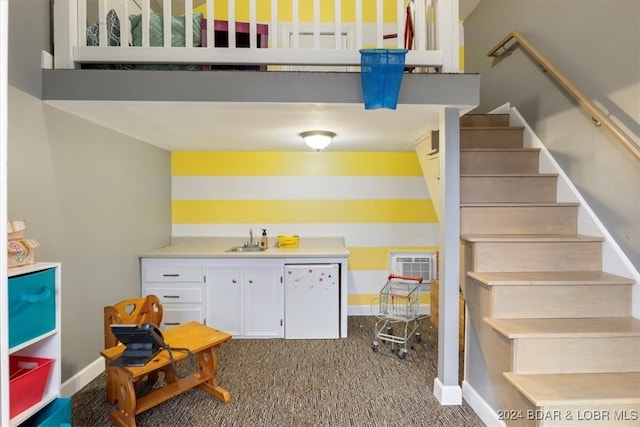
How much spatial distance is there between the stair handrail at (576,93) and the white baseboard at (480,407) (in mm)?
1699

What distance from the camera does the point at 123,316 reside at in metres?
2.09

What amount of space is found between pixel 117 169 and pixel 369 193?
264 centimetres

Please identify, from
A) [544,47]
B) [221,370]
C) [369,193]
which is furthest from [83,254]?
[544,47]

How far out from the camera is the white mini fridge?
3.14 metres

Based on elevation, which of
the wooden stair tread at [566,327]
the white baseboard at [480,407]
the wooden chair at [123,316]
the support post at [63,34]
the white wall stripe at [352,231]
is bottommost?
the white baseboard at [480,407]

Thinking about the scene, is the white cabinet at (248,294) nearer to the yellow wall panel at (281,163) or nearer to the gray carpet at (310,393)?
the gray carpet at (310,393)

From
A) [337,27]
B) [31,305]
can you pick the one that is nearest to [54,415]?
[31,305]

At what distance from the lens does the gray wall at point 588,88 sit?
2002 mm

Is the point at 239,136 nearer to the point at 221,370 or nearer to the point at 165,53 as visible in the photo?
the point at 165,53

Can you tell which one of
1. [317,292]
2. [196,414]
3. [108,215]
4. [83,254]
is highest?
[108,215]

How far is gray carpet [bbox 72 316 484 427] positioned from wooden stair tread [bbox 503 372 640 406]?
57 centimetres

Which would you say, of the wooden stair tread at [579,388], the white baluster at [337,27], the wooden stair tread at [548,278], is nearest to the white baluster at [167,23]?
the white baluster at [337,27]

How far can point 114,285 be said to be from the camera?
2.70 m

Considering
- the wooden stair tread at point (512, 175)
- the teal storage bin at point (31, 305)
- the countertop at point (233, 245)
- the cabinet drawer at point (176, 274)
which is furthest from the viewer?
the countertop at point (233, 245)
